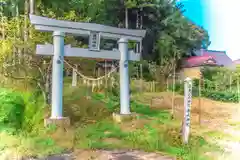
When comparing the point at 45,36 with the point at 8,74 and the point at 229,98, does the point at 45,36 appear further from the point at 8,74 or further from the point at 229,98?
the point at 229,98

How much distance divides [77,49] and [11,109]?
177 centimetres

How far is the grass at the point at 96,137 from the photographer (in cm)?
399

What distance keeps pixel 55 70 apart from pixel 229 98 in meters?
9.46

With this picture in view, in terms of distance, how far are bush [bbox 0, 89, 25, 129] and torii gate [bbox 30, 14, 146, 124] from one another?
0.65 m

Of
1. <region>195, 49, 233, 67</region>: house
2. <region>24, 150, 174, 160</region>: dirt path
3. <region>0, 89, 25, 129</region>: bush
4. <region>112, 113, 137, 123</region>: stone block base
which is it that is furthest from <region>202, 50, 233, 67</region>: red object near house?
<region>24, 150, 174, 160</region>: dirt path

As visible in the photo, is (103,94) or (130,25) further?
(130,25)

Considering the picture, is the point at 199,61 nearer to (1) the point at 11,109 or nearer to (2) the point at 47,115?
(2) the point at 47,115

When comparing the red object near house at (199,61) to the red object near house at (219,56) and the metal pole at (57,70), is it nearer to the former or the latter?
the red object near house at (219,56)

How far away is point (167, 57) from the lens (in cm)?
1642

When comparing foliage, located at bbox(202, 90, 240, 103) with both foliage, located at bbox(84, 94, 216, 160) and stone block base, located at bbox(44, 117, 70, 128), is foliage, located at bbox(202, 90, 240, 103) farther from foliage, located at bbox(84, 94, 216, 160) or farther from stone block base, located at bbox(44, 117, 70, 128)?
stone block base, located at bbox(44, 117, 70, 128)

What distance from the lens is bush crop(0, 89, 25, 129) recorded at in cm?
479

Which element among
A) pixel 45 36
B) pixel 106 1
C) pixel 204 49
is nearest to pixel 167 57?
pixel 106 1

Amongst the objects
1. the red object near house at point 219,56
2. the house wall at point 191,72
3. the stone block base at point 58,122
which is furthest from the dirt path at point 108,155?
the red object near house at point 219,56

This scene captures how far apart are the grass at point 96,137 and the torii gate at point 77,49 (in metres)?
0.48
